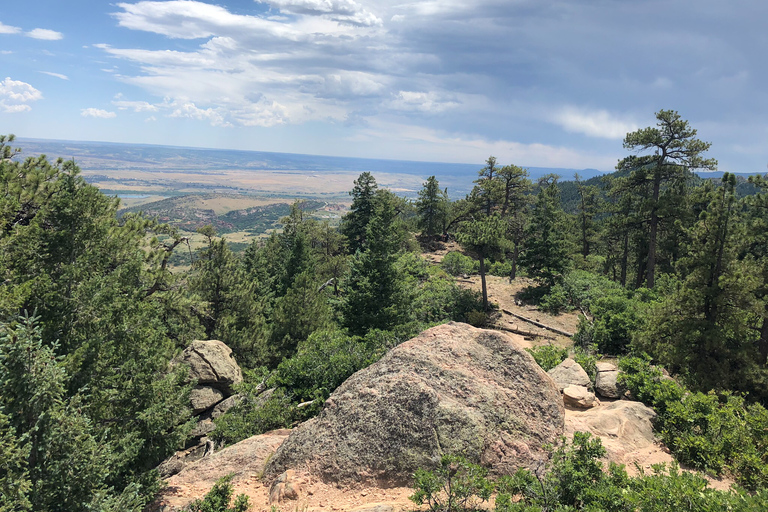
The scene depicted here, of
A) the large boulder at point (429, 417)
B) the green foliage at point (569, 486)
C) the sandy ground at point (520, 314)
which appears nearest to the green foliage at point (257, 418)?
the large boulder at point (429, 417)

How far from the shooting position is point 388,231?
19797 mm

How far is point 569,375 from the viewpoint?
32.5ft

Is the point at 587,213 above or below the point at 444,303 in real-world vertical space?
above

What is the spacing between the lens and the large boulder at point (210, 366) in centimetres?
1352

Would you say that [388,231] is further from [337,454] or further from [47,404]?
[47,404]

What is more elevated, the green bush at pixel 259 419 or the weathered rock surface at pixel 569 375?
the weathered rock surface at pixel 569 375

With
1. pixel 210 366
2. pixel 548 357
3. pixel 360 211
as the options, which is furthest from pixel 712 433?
pixel 360 211

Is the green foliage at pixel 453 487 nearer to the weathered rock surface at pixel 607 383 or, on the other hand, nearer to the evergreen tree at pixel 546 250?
the weathered rock surface at pixel 607 383

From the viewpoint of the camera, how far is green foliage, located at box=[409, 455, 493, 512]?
4898mm

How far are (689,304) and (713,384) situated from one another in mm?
2456

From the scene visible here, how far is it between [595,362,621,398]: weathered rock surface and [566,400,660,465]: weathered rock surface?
1255 mm

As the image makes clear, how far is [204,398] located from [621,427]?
12.9m

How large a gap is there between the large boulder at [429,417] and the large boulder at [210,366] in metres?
7.94

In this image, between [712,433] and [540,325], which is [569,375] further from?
[540,325]
